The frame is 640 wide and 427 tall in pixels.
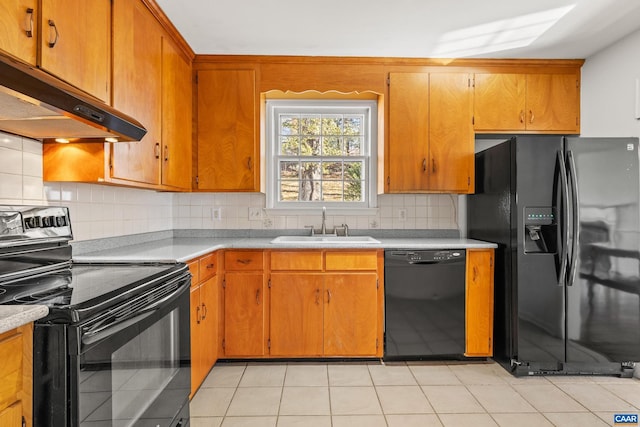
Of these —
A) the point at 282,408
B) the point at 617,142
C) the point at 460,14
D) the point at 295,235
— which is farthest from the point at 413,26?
the point at 282,408

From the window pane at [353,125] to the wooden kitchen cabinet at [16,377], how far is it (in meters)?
2.90

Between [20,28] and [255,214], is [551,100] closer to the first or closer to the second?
[255,214]

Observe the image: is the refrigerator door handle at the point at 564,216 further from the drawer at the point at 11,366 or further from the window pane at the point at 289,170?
the drawer at the point at 11,366

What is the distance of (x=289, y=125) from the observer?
3.45 m

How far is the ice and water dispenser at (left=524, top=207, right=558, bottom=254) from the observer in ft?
8.34

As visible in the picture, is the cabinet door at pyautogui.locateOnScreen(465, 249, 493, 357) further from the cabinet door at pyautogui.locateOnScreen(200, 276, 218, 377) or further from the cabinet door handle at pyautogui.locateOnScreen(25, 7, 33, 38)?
the cabinet door handle at pyautogui.locateOnScreen(25, 7, 33, 38)

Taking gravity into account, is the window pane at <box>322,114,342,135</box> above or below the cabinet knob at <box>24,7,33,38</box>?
above

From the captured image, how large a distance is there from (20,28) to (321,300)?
2173mm

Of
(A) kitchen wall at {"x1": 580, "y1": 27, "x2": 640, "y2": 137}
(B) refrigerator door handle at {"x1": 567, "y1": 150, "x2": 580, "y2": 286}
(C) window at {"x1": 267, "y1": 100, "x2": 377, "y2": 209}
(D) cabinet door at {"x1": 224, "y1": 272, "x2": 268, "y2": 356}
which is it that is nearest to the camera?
(B) refrigerator door handle at {"x1": 567, "y1": 150, "x2": 580, "y2": 286}

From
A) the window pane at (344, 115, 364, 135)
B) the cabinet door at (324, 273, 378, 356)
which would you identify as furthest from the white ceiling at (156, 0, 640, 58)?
the cabinet door at (324, 273, 378, 356)

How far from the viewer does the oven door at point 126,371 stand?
0.94m

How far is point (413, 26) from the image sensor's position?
2.50m

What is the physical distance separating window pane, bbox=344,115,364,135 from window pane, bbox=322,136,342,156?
0.11m

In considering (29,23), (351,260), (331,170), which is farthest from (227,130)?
(29,23)
